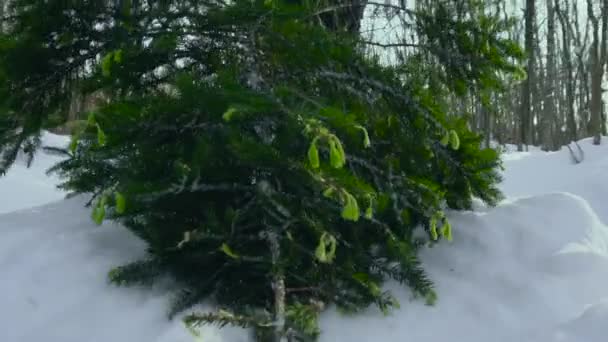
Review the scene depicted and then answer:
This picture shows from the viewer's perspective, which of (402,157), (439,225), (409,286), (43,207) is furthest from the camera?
(43,207)

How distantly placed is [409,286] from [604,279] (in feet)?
3.00

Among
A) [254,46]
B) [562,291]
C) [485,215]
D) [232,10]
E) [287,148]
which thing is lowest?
[562,291]

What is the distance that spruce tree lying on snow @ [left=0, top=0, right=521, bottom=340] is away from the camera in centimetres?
175

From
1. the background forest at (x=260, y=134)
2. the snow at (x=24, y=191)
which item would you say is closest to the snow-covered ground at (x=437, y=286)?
the background forest at (x=260, y=134)

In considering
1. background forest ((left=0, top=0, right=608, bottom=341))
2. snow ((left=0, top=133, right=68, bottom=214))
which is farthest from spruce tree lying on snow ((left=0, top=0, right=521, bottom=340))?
snow ((left=0, top=133, right=68, bottom=214))

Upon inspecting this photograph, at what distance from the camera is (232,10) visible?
196 centimetres

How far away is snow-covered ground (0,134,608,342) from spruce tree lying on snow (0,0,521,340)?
118mm

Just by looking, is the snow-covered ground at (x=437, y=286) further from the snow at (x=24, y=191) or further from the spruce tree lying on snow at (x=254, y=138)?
the snow at (x=24, y=191)

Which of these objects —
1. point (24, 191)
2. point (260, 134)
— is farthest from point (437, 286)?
point (24, 191)

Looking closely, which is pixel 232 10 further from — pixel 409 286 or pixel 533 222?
pixel 533 222

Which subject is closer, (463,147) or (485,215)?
(463,147)

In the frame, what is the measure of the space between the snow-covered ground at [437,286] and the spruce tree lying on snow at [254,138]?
4.6 inches

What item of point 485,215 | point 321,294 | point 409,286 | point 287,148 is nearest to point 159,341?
point 321,294

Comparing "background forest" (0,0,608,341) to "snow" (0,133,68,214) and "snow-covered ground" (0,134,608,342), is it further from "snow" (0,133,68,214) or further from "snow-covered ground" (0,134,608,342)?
"snow" (0,133,68,214)
